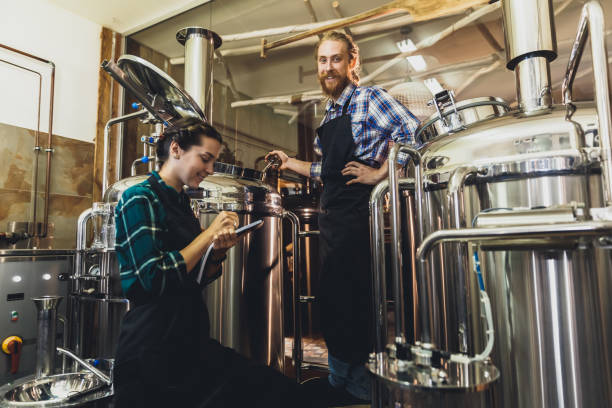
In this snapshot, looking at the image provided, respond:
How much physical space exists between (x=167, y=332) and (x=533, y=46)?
5.40 feet

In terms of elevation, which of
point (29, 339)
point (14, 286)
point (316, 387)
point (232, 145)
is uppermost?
point (232, 145)

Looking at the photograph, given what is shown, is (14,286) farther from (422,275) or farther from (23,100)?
(422,275)

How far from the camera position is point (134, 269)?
1.28 meters

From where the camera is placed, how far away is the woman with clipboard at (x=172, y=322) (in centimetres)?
115

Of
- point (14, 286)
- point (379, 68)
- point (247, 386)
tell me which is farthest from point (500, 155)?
point (14, 286)

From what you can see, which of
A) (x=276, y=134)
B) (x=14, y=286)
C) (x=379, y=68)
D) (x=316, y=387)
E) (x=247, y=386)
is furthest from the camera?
(x=276, y=134)

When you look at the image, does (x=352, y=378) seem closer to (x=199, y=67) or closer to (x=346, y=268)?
(x=346, y=268)

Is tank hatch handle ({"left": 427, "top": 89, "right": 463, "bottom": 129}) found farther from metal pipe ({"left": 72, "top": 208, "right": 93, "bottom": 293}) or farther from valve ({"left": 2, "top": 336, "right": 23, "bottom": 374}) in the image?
valve ({"left": 2, "top": 336, "right": 23, "bottom": 374})

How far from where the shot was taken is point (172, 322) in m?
1.28

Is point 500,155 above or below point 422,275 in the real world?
above

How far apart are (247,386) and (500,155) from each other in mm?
1037

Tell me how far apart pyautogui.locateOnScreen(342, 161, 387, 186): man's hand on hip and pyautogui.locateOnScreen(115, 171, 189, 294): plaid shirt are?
2.95 ft

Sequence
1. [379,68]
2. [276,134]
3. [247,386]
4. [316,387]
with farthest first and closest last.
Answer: [276,134] → [379,68] → [316,387] → [247,386]

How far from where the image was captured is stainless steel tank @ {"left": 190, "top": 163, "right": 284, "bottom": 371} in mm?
2041
